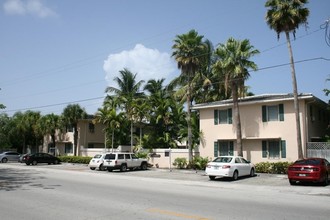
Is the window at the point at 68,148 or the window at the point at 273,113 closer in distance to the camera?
the window at the point at 273,113

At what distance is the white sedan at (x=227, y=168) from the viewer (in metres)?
21.6

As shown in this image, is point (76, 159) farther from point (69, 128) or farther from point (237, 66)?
point (237, 66)

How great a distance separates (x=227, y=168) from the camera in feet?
70.8

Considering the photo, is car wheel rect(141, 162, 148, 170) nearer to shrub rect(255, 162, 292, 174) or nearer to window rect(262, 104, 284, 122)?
shrub rect(255, 162, 292, 174)

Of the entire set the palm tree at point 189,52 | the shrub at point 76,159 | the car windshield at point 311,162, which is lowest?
the shrub at point 76,159

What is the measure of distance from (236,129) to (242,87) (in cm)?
353

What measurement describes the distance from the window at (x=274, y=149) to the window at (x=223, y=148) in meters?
2.91

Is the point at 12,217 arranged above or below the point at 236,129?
below

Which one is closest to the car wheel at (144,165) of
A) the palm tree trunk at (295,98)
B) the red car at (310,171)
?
the palm tree trunk at (295,98)

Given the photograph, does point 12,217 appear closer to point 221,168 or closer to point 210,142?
point 221,168

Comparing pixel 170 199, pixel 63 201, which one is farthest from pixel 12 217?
pixel 170 199

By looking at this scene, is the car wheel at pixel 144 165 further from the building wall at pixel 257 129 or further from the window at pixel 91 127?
the window at pixel 91 127

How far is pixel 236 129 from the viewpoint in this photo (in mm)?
28781

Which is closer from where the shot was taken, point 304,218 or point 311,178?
point 304,218
